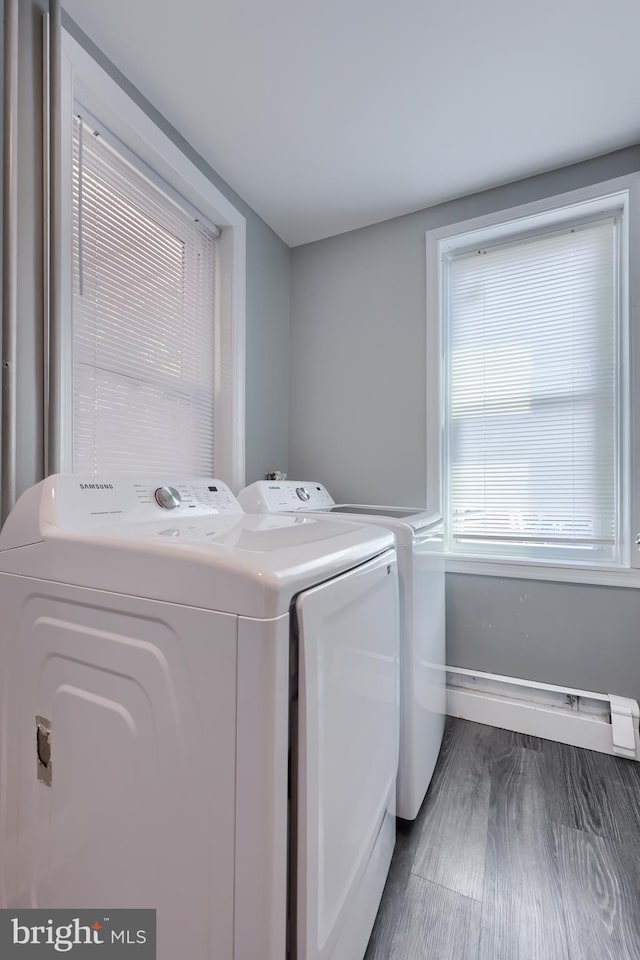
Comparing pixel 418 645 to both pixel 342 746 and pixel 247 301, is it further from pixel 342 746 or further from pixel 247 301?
pixel 247 301

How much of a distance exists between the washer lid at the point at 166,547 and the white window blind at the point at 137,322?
50 centimetres

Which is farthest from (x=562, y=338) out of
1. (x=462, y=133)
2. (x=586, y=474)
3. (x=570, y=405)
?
(x=462, y=133)

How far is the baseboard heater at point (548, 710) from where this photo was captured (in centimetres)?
172

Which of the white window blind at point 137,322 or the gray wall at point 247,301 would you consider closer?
the gray wall at point 247,301

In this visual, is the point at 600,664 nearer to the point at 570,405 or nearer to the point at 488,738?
the point at 488,738

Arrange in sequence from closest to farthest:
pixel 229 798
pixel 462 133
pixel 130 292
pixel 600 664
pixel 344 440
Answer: pixel 229 798 → pixel 130 292 → pixel 462 133 → pixel 600 664 → pixel 344 440

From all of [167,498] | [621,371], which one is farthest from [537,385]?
[167,498]

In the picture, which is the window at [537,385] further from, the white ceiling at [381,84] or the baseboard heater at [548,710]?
the baseboard heater at [548,710]

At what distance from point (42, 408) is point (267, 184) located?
1522mm

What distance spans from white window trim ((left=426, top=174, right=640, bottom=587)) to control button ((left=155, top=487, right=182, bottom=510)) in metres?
1.35

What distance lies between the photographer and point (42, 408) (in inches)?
48.8

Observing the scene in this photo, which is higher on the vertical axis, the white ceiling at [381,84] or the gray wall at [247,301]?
the white ceiling at [381,84]

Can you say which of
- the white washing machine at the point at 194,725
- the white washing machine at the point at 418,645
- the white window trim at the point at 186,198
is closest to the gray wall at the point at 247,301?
the white window trim at the point at 186,198

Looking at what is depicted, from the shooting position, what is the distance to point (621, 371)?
187cm
